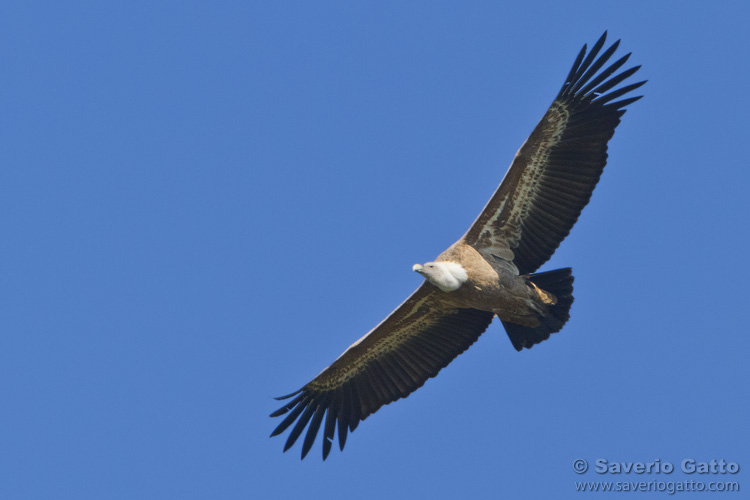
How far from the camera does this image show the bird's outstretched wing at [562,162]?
15.5 m

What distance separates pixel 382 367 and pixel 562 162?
4.52 m

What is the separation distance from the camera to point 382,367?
677 inches

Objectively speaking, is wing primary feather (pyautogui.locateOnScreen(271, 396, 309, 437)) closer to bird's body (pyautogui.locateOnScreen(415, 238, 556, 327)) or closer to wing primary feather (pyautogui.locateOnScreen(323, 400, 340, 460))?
wing primary feather (pyautogui.locateOnScreen(323, 400, 340, 460))

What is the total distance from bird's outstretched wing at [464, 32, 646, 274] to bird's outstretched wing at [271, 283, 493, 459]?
5.59 feet

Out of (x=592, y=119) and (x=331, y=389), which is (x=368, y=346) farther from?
(x=592, y=119)

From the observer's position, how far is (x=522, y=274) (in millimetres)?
16016

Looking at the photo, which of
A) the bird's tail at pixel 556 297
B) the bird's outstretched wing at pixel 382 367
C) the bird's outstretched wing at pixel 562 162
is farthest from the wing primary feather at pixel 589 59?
the bird's outstretched wing at pixel 382 367

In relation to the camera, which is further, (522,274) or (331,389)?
(331,389)

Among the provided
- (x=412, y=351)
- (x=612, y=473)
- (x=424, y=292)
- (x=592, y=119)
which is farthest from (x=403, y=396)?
(x=592, y=119)

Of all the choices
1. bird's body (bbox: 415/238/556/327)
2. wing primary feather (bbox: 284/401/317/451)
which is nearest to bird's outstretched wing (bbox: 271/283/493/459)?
wing primary feather (bbox: 284/401/317/451)

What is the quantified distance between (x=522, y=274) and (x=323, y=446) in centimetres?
441

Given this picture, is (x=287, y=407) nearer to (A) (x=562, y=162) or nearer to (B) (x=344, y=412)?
(B) (x=344, y=412)

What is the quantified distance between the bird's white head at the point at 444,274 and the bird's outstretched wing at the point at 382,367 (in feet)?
3.46

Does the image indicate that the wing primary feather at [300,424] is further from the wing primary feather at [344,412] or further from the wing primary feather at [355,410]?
the wing primary feather at [355,410]
